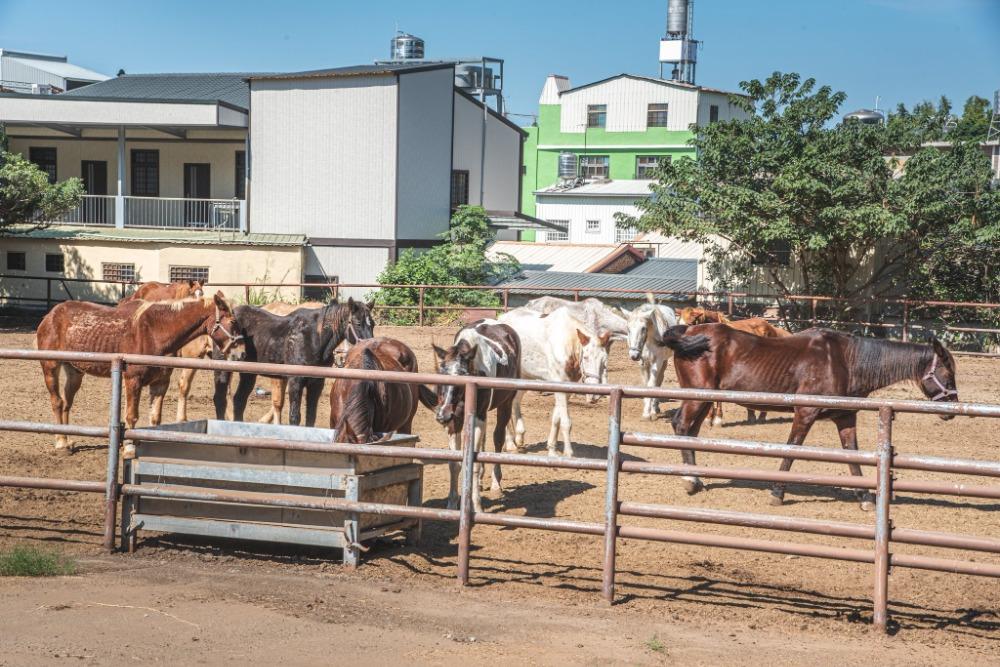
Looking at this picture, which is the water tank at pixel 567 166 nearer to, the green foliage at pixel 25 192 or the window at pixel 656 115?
the window at pixel 656 115

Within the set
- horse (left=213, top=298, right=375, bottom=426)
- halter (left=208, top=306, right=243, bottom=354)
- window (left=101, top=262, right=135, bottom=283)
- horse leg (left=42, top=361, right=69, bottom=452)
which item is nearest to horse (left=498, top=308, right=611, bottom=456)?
horse (left=213, top=298, right=375, bottom=426)

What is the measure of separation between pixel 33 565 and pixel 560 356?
656 cm

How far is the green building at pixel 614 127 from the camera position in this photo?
168 ft

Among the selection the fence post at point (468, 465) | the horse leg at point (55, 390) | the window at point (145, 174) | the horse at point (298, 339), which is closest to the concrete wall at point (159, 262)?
the window at point (145, 174)

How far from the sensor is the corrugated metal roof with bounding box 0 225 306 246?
30.2m

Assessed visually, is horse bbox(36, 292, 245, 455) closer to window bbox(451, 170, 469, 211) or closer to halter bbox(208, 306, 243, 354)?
halter bbox(208, 306, 243, 354)

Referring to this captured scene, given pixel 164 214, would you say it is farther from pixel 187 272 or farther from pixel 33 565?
pixel 33 565

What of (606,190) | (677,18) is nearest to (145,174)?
(606,190)

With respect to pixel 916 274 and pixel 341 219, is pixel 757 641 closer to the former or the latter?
pixel 916 274

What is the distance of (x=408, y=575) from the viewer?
6.73 metres

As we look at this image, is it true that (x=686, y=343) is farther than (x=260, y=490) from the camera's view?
Yes

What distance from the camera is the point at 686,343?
1040cm

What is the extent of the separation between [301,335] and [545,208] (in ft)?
123

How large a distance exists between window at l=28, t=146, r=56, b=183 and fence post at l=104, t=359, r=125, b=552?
101 ft
